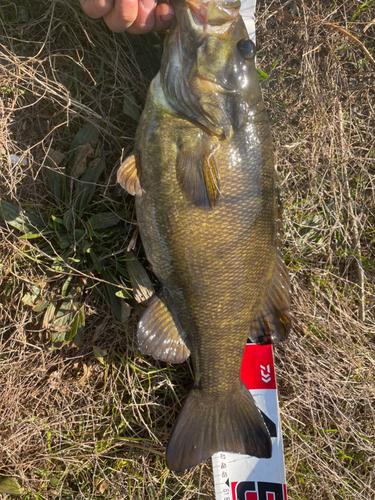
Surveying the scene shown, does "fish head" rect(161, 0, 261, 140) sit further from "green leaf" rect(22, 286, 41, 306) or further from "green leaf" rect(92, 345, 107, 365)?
"green leaf" rect(92, 345, 107, 365)

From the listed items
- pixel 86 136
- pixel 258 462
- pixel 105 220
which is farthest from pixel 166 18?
pixel 258 462

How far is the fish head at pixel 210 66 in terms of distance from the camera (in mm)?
1565

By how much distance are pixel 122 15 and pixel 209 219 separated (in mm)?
1107

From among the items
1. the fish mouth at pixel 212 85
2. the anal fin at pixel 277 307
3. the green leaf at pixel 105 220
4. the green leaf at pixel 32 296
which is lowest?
the anal fin at pixel 277 307

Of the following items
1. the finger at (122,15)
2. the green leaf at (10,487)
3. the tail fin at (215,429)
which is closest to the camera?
the finger at (122,15)

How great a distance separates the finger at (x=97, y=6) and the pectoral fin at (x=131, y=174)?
73 centimetres

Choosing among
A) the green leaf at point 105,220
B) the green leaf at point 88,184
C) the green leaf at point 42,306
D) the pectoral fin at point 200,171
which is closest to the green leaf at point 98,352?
the green leaf at point 42,306

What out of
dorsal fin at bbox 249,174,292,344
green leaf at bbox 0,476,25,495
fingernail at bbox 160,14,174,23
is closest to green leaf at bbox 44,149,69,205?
fingernail at bbox 160,14,174,23

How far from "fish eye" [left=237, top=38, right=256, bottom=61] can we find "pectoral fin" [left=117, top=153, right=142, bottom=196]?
71 cm

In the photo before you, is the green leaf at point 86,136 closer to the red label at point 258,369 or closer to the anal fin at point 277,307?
the anal fin at point 277,307

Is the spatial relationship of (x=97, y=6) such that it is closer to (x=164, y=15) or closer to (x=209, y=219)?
(x=164, y=15)

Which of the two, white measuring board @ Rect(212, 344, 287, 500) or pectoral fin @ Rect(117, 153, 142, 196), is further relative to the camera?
white measuring board @ Rect(212, 344, 287, 500)

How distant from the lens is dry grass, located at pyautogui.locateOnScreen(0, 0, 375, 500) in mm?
2105

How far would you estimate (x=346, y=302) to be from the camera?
8.41 ft
